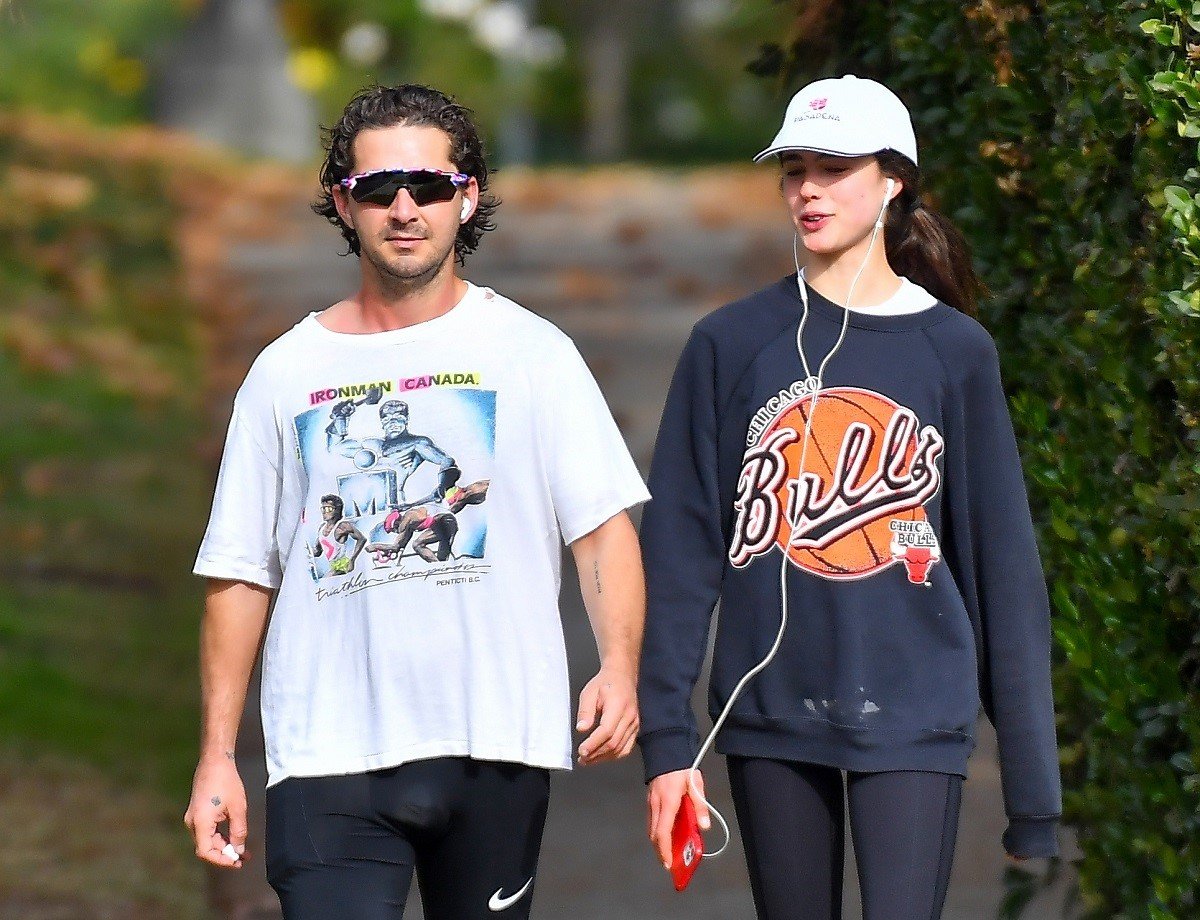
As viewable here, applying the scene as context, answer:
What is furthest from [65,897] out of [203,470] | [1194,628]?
[203,470]

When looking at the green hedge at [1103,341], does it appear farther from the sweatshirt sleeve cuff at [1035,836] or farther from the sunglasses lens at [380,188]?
the sunglasses lens at [380,188]

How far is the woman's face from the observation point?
13.4ft

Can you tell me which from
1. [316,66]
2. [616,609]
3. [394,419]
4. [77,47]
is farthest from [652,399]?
[316,66]

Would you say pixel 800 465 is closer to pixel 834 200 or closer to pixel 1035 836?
pixel 834 200

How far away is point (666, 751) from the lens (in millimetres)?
4062

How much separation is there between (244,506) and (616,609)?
744 millimetres

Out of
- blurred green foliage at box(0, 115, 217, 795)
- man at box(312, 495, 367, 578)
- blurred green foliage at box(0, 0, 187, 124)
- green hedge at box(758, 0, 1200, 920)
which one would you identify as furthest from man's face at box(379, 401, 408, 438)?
blurred green foliage at box(0, 0, 187, 124)

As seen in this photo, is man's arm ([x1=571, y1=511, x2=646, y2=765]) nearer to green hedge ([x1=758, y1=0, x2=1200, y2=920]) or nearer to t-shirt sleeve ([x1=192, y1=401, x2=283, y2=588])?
t-shirt sleeve ([x1=192, y1=401, x2=283, y2=588])

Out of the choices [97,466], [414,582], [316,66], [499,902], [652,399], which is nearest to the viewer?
[414,582]

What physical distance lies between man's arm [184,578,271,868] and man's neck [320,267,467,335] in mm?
561

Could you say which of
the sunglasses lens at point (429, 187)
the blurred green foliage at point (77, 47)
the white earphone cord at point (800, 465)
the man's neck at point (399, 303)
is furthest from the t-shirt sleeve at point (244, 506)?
the blurred green foliage at point (77, 47)

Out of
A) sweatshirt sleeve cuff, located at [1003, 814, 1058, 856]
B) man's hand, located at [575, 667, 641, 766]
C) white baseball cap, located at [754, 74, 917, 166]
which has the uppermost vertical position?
white baseball cap, located at [754, 74, 917, 166]

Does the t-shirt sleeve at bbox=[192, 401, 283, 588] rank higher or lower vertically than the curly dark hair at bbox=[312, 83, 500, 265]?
lower

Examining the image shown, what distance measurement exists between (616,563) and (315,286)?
48.7 feet
